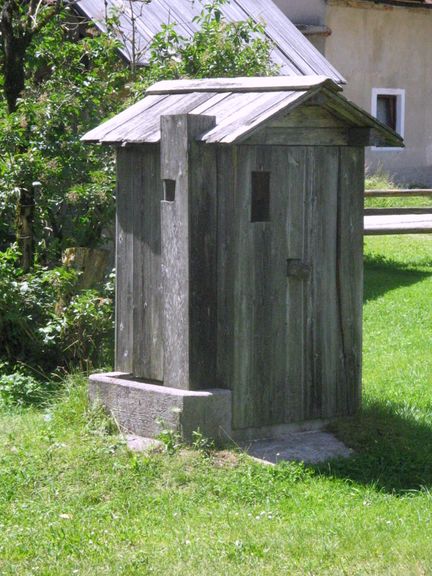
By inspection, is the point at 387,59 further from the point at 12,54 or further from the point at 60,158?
the point at 60,158

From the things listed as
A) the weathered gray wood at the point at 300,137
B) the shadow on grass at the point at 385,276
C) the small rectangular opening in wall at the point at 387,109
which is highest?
the small rectangular opening in wall at the point at 387,109

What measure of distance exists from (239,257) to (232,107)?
35.7 inches

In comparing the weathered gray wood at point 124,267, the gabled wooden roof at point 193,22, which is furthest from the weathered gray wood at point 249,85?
the gabled wooden roof at point 193,22

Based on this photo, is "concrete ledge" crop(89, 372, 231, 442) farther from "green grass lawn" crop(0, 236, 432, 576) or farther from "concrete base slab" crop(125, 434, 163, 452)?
"green grass lawn" crop(0, 236, 432, 576)

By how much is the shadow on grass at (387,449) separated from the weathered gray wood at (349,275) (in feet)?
0.68

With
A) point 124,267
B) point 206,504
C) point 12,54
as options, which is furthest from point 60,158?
point 206,504

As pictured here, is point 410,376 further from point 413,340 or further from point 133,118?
point 133,118

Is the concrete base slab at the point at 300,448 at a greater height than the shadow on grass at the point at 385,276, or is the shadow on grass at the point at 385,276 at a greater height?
the shadow on grass at the point at 385,276

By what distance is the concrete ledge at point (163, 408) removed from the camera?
6.36 m

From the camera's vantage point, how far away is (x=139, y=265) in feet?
22.8

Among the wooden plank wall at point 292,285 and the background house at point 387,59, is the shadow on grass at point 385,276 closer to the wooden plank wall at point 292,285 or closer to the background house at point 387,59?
the wooden plank wall at point 292,285

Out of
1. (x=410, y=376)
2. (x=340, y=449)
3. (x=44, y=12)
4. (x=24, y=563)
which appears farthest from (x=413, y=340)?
(x=24, y=563)

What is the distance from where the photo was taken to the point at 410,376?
8609 mm

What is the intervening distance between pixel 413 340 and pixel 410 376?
60.6 inches
